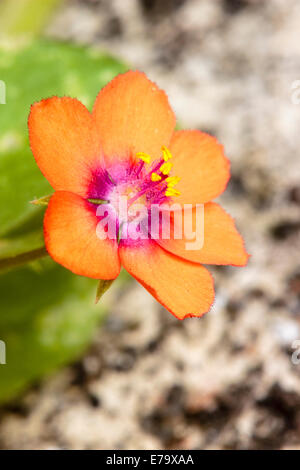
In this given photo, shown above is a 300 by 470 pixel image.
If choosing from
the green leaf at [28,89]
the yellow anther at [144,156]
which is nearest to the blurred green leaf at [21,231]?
the green leaf at [28,89]

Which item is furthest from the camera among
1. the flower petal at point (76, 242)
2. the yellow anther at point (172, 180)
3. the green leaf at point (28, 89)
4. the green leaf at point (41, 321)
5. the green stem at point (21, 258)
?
the green leaf at point (41, 321)

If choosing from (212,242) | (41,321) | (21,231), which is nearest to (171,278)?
(212,242)

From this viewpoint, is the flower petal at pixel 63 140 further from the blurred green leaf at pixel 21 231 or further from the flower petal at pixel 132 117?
the blurred green leaf at pixel 21 231

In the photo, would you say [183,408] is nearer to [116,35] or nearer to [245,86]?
[245,86]

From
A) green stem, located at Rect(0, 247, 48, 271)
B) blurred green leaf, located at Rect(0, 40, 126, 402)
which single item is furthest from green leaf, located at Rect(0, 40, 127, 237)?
green stem, located at Rect(0, 247, 48, 271)

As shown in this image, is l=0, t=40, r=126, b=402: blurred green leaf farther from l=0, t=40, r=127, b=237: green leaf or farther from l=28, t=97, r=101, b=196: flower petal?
l=28, t=97, r=101, b=196: flower petal

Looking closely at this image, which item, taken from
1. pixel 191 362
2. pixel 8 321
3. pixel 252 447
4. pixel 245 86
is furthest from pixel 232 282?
pixel 245 86
